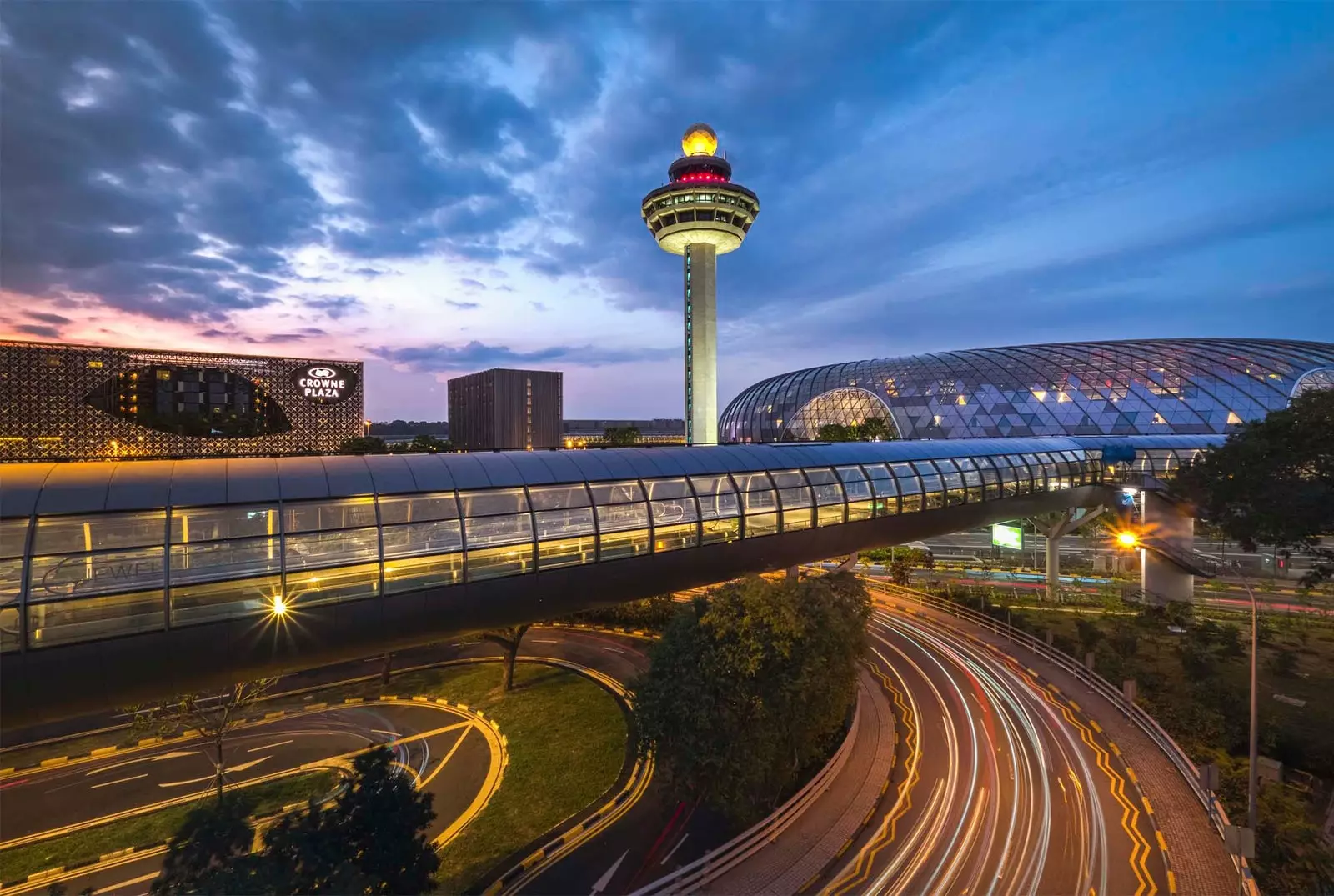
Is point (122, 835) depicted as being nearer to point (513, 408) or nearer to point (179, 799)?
point (179, 799)

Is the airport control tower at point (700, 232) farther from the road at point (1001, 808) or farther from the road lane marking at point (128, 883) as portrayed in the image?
the road lane marking at point (128, 883)

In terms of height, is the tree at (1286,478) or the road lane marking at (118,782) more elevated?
the tree at (1286,478)

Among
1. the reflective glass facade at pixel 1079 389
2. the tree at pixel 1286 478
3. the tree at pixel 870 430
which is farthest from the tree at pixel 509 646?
the reflective glass facade at pixel 1079 389

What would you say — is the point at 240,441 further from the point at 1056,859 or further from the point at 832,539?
the point at 1056,859

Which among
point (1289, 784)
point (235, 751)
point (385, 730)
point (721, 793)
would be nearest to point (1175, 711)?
point (1289, 784)

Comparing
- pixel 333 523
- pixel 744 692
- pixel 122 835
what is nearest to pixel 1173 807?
pixel 744 692
